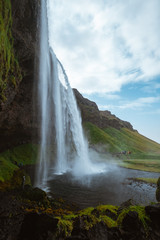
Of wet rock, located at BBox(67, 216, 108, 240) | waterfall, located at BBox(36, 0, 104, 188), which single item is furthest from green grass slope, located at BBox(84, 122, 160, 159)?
wet rock, located at BBox(67, 216, 108, 240)

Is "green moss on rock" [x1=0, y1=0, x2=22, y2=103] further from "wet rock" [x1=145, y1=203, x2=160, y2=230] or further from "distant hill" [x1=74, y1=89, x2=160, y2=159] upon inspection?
"distant hill" [x1=74, y1=89, x2=160, y2=159]

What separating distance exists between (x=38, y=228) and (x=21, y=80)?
1192 inches

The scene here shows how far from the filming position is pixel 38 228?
4.41 metres

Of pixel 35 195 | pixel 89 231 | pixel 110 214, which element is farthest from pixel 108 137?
pixel 89 231

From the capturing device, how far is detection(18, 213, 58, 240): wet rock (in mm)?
4328

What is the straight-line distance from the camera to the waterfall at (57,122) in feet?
119

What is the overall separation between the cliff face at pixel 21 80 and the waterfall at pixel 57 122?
416 cm

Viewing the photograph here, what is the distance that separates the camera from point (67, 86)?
47.0 meters

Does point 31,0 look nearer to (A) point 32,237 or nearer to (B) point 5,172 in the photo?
(B) point 5,172

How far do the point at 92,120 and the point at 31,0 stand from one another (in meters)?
79.7

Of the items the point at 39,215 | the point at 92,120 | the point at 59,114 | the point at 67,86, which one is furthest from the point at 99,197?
the point at 92,120

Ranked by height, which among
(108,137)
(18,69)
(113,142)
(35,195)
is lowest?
(35,195)

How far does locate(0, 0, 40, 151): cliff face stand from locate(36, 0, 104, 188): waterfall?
416cm

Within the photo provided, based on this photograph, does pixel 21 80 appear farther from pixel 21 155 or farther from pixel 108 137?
pixel 108 137
